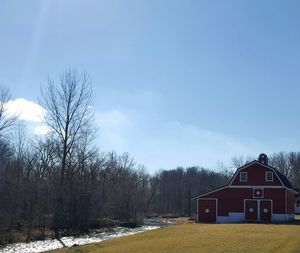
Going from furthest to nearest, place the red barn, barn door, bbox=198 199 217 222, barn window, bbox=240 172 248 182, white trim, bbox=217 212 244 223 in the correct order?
barn door, bbox=198 199 217 222 < barn window, bbox=240 172 248 182 < white trim, bbox=217 212 244 223 < the red barn

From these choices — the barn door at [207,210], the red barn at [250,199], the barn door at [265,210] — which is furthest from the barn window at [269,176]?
the barn door at [207,210]

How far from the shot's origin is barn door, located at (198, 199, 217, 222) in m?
54.2

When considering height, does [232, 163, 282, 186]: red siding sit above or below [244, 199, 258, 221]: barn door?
above

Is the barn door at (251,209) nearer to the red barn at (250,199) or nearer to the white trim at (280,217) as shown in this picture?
the red barn at (250,199)

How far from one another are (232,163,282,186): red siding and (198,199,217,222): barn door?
3.52 meters

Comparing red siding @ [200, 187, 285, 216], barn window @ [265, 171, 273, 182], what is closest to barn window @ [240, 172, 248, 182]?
red siding @ [200, 187, 285, 216]

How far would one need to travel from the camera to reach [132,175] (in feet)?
278

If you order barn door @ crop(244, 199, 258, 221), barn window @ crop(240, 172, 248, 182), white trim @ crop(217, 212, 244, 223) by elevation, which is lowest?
white trim @ crop(217, 212, 244, 223)

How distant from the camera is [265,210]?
5244 centimetres

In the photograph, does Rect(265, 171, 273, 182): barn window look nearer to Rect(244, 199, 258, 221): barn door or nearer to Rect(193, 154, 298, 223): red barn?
Rect(193, 154, 298, 223): red barn

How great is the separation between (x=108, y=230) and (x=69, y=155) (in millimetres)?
9359

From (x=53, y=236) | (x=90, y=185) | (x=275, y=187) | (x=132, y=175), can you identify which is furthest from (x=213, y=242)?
(x=132, y=175)

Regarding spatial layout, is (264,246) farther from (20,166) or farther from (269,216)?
(20,166)

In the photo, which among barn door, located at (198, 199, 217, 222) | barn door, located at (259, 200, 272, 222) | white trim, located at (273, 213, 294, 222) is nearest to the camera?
white trim, located at (273, 213, 294, 222)
